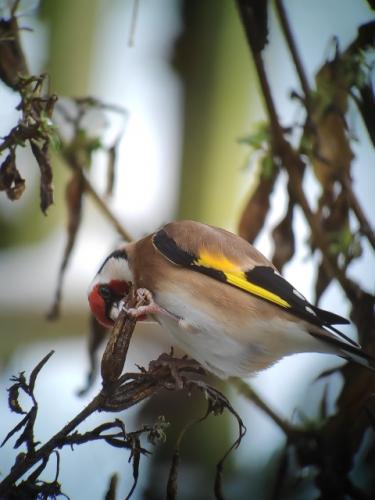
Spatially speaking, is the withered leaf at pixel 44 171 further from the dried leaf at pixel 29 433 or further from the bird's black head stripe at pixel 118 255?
the bird's black head stripe at pixel 118 255

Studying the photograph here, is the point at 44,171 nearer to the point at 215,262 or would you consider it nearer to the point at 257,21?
the point at 215,262

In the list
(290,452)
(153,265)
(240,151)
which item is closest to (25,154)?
(240,151)

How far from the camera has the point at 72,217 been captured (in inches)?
73.8

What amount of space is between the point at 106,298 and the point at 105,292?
0.03 m

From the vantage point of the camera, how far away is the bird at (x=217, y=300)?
5.69 feet

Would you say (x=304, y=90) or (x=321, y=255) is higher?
(x=304, y=90)

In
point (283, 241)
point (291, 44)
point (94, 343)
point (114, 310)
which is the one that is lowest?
point (94, 343)

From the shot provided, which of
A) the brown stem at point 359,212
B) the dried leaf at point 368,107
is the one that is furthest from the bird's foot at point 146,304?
the dried leaf at point 368,107

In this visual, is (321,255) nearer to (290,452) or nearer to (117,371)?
(290,452)

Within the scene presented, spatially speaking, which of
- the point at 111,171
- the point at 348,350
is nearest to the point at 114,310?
the point at 111,171

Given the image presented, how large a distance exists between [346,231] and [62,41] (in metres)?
1.53

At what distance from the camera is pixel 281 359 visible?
5.91 ft

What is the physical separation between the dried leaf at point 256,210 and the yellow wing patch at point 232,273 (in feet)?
0.28

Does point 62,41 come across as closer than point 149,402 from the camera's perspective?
No
